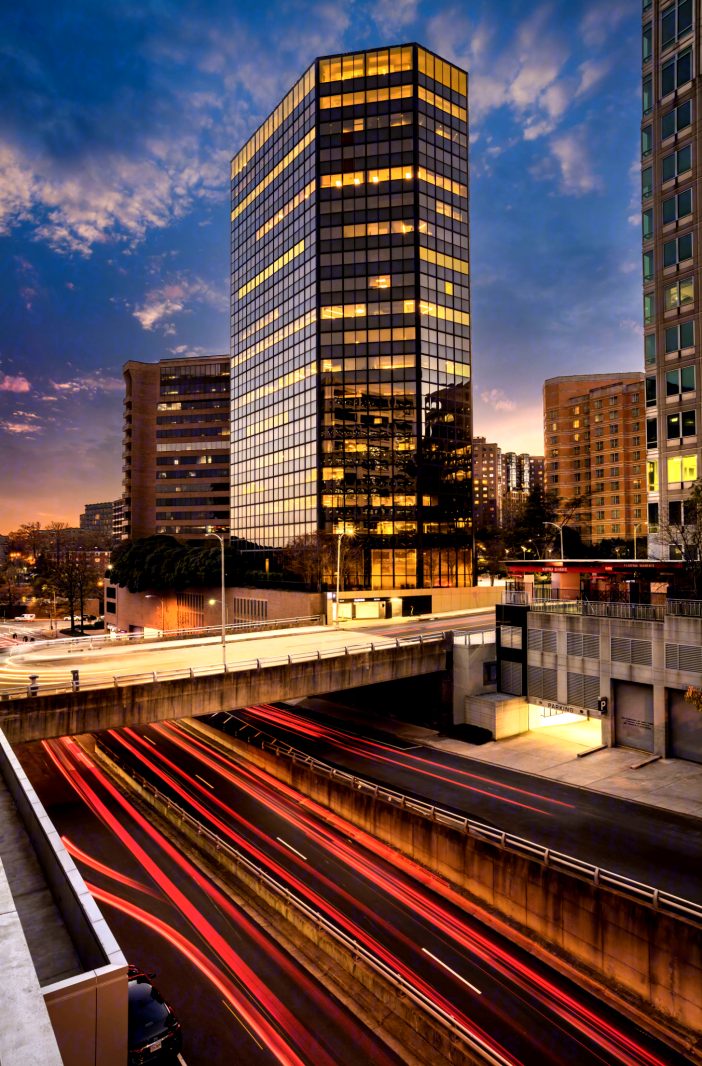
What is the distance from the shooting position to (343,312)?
70.9m

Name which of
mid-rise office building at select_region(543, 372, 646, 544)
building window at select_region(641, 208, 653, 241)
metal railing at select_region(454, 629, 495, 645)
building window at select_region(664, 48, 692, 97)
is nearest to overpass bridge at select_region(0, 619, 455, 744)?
metal railing at select_region(454, 629, 495, 645)

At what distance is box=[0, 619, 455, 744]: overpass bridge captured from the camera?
23172 mm

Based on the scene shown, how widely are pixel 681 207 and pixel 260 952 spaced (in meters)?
47.6

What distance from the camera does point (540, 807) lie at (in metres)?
24.1

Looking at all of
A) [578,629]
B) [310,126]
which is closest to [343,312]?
[310,126]

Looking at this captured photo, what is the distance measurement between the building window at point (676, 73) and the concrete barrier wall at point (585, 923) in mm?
48457

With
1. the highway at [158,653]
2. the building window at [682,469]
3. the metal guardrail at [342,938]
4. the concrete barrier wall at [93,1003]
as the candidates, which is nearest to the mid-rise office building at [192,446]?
the highway at [158,653]

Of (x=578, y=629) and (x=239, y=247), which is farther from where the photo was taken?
(x=239, y=247)

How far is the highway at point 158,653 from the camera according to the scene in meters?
28.8

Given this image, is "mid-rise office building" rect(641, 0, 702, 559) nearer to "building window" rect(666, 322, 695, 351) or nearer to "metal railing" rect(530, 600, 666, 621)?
"building window" rect(666, 322, 695, 351)

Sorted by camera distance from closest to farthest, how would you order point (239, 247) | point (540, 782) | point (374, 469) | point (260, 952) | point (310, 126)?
point (260, 952) < point (540, 782) < point (374, 469) < point (310, 126) < point (239, 247)

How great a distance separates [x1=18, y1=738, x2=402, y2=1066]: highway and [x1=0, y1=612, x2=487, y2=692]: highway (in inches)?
287

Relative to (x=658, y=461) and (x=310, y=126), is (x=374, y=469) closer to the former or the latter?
(x=658, y=461)

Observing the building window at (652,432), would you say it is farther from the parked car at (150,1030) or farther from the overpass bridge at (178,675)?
the parked car at (150,1030)
